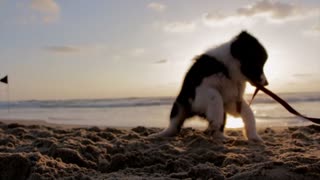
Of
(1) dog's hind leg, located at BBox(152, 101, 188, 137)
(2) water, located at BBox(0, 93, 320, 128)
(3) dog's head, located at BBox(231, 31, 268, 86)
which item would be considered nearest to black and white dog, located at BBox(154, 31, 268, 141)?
(3) dog's head, located at BBox(231, 31, 268, 86)

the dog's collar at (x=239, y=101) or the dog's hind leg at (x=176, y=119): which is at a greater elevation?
the dog's collar at (x=239, y=101)

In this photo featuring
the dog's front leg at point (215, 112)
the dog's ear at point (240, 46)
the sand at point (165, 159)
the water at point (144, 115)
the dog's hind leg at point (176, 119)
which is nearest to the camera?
the sand at point (165, 159)

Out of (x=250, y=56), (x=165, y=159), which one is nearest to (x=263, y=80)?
(x=250, y=56)

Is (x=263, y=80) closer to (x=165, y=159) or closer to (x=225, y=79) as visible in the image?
(x=225, y=79)

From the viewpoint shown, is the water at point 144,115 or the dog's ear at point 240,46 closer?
the dog's ear at point 240,46

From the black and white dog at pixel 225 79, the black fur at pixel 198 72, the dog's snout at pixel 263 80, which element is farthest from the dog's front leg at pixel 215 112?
the dog's snout at pixel 263 80

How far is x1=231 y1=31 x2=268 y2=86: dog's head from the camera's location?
5.62m

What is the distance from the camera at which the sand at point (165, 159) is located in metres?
3.29

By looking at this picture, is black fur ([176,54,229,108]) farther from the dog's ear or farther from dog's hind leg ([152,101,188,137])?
the dog's ear

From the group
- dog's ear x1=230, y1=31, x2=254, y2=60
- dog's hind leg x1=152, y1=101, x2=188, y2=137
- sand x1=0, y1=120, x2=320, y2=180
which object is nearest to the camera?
sand x1=0, y1=120, x2=320, y2=180

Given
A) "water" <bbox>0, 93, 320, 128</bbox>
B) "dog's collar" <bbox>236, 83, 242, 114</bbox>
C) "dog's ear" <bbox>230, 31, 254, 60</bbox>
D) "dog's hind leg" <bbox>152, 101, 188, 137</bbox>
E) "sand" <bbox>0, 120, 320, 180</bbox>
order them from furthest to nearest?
"water" <bbox>0, 93, 320, 128</bbox>, "dog's hind leg" <bbox>152, 101, 188, 137</bbox>, "dog's collar" <bbox>236, 83, 242, 114</bbox>, "dog's ear" <bbox>230, 31, 254, 60</bbox>, "sand" <bbox>0, 120, 320, 180</bbox>

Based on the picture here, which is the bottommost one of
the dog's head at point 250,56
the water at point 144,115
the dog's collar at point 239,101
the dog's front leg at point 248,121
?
the water at point 144,115

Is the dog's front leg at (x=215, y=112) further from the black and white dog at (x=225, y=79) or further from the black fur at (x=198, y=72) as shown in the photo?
the black fur at (x=198, y=72)

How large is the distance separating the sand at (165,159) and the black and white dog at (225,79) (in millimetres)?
312
